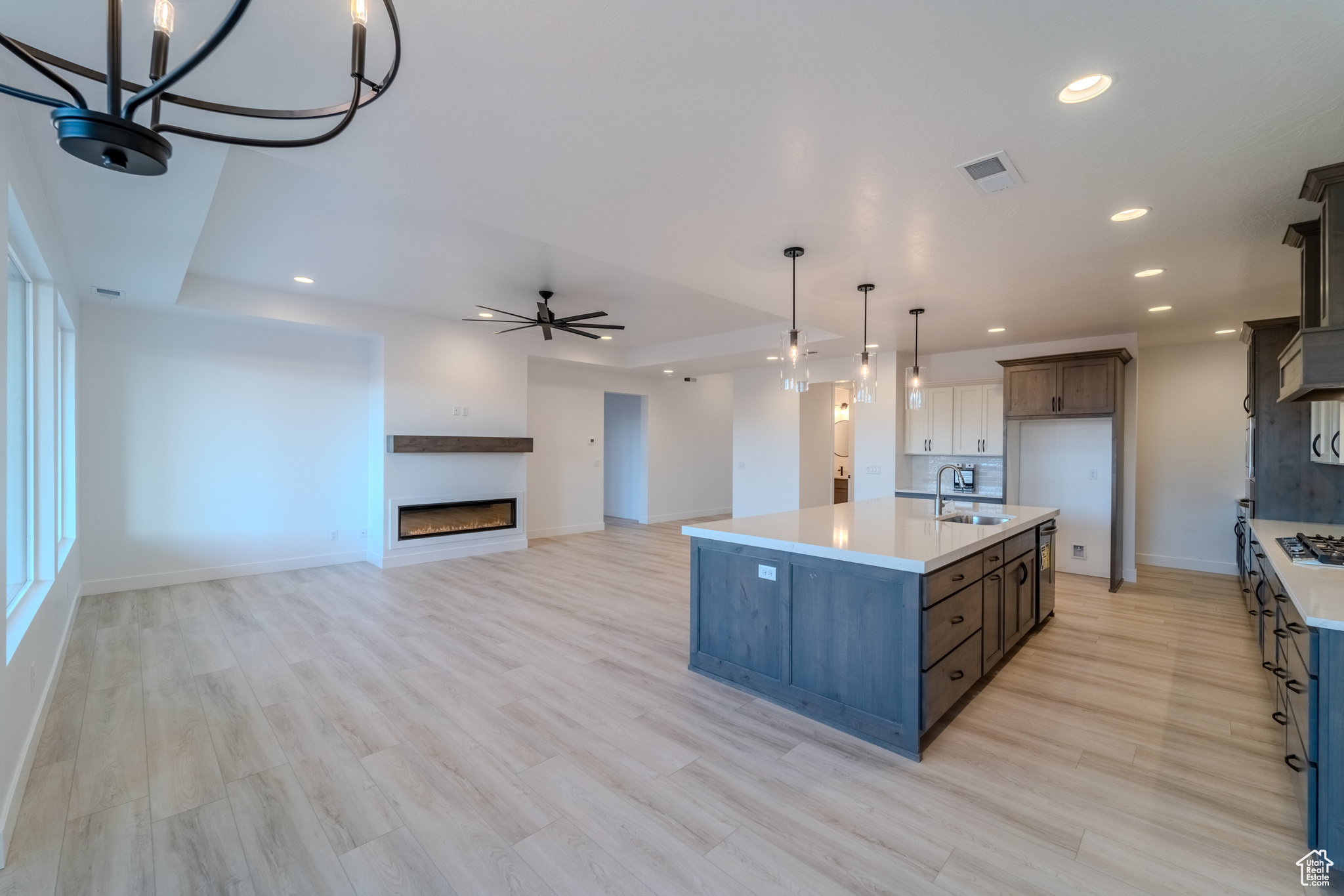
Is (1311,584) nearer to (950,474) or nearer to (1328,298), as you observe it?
(1328,298)

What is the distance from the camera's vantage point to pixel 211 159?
95.4 inches

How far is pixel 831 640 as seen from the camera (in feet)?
8.95

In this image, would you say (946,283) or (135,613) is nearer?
(946,283)

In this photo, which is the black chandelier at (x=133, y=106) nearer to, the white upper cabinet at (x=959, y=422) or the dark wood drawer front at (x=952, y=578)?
the dark wood drawer front at (x=952, y=578)

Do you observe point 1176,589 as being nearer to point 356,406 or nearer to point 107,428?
point 356,406

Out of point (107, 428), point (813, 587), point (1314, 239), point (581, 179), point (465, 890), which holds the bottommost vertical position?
point (465, 890)

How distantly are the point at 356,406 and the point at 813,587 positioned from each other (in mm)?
5601

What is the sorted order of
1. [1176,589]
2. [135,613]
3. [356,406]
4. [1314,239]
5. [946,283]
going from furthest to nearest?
[356,406] → [1176,589] → [135,613] → [946,283] → [1314,239]

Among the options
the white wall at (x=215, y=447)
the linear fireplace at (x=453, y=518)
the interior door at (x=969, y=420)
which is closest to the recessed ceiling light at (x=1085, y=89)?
the interior door at (x=969, y=420)

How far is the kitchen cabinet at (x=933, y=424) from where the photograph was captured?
6.60 m

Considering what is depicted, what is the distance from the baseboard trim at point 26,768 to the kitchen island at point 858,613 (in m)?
2.76

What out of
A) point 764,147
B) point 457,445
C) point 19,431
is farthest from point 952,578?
point 457,445

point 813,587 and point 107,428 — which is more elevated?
point 107,428

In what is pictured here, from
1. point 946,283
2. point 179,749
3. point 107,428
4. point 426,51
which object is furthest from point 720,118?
point 107,428
